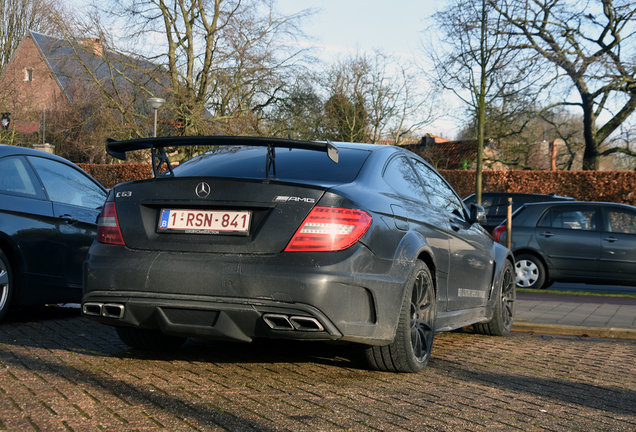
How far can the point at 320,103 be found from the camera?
3666cm

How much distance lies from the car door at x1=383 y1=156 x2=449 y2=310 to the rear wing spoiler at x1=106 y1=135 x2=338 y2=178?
0.61 metres

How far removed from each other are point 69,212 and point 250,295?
333 centimetres

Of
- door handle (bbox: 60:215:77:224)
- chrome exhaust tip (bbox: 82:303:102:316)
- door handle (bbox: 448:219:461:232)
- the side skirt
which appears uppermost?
door handle (bbox: 448:219:461:232)

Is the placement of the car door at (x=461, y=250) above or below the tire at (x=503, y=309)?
above

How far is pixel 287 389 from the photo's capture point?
391 centimetres

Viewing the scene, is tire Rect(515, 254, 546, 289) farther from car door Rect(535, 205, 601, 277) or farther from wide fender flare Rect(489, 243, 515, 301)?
wide fender flare Rect(489, 243, 515, 301)

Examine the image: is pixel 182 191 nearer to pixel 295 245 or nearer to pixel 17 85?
pixel 295 245

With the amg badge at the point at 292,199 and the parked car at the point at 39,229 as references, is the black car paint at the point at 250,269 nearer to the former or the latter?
the amg badge at the point at 292,199

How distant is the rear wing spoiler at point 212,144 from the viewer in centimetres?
401

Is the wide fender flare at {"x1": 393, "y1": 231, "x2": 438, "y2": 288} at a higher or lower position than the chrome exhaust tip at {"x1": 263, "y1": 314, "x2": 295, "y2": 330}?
higher

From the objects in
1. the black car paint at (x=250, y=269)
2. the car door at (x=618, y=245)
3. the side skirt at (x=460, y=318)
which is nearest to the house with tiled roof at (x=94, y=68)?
the car door at (x=618, y=245)

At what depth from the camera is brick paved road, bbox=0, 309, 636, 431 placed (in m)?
3.26

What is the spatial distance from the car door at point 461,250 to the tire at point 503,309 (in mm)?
402

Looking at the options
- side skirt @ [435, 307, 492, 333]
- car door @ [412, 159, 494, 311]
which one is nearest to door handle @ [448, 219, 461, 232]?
car door @ [412, 159, 494, 311]
